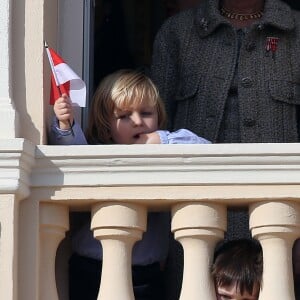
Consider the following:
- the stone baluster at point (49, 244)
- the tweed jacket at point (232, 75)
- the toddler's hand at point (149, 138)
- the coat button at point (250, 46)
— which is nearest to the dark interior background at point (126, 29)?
the tweed jacket at point (232, 75)

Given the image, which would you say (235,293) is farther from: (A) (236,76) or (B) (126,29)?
(B) (126,29)

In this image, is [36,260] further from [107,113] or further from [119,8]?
[119,8]

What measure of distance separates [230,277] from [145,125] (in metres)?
0.64

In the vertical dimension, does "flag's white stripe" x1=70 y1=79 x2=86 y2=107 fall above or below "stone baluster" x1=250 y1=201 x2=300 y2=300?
above

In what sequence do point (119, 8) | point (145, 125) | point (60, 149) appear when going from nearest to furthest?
point (60, 149) < point (145, 125) < point (119, 8)

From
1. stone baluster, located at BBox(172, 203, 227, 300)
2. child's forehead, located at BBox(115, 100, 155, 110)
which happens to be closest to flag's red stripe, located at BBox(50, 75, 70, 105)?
child's forehead, located at BBox(115, 100, 155, 110)

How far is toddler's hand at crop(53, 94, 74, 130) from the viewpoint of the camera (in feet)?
20.8

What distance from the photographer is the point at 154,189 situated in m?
6.21

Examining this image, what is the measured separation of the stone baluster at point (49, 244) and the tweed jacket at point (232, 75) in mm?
808

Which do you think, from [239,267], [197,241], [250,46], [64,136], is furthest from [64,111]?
[250,46]

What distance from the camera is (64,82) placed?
638 cm

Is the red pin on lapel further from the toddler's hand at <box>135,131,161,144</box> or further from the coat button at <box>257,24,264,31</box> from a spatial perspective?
the toddler's hand at <box>135,131,161,144</box>

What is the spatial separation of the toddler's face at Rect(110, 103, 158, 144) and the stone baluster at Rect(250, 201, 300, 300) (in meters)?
0.59

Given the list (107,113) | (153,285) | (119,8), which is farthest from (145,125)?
(119,8)
